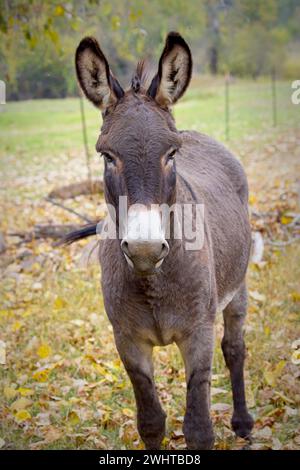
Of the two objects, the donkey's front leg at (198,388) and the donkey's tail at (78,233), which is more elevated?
the donkey's tail at (78,233)

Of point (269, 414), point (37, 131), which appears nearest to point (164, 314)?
point (269, 414)

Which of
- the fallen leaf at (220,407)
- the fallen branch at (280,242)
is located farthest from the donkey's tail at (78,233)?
the fallen branch at (280,242)

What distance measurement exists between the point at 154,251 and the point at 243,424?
84.4 inches

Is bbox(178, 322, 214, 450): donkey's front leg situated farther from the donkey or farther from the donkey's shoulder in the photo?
the donkey's shoulder

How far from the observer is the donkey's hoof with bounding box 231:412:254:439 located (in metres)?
3.91

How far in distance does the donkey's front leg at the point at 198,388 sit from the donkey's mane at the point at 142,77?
130 centimetres

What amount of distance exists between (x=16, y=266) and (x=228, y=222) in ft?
11.6

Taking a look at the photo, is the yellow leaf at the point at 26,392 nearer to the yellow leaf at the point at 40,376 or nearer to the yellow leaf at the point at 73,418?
the yellow leaf at the point at 40,376

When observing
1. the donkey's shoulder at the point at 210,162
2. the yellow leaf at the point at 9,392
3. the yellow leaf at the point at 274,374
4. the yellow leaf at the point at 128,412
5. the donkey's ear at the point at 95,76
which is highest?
the donkey's ear at the point at 95,76

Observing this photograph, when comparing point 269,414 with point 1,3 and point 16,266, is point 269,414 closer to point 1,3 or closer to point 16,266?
point 16,266

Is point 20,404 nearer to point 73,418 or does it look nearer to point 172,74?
point 73,418

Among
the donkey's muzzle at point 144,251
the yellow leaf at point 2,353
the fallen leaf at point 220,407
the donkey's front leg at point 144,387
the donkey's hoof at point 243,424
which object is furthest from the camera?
the yellow leaf at point 2,353

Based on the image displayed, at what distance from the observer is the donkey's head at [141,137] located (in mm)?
2326

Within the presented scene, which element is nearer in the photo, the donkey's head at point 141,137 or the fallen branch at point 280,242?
the donkey's head at point 141,137
